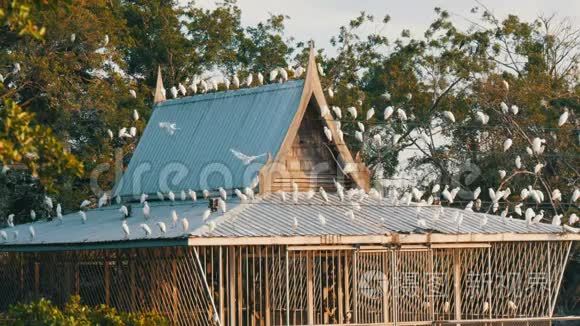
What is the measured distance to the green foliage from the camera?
20188mm

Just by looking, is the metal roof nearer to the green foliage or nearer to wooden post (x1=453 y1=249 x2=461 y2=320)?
wooden post (x1=453 y1=249 x2=461 y2=320)

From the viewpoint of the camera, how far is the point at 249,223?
22.9 m

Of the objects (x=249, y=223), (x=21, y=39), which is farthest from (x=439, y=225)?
(x=21, y=39)

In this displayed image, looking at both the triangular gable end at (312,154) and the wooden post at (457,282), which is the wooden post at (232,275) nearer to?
the triangular gable end at (312,154)

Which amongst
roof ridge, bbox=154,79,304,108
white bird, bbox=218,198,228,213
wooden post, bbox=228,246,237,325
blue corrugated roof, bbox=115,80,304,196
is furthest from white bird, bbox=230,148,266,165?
wooden post, bbox=228,246,237,325

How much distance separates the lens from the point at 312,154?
27.5 m

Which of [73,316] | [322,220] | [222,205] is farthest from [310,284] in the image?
[73,316]

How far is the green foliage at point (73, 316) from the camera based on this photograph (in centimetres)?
2019

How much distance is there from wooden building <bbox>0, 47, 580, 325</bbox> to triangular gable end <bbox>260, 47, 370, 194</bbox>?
3 centimetres

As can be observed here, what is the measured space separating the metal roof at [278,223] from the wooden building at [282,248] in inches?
1.9

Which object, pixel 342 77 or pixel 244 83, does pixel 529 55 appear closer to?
pixel 342 77

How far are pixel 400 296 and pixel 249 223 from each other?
3.08m

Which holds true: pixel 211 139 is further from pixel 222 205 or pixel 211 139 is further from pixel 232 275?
pixel 232 275

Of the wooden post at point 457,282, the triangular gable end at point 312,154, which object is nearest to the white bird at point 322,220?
the wooden post at point 457,282
